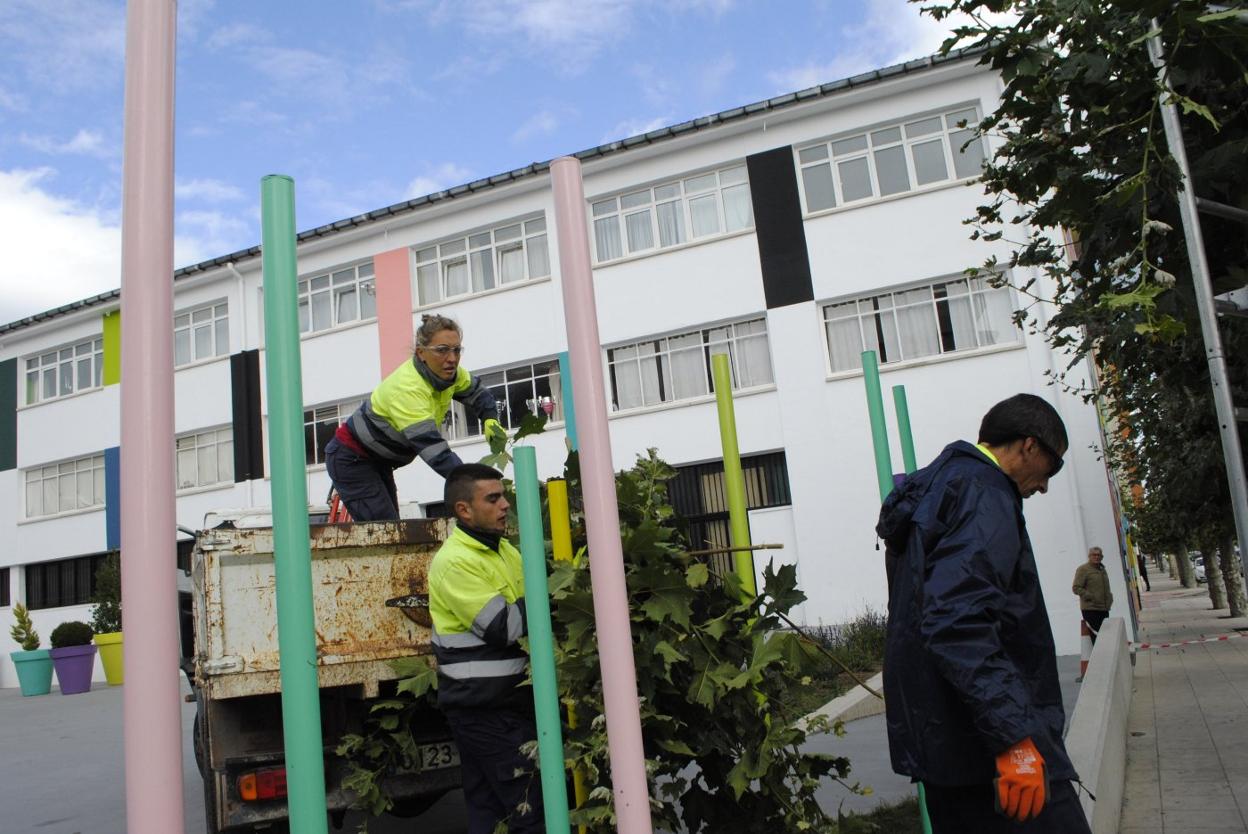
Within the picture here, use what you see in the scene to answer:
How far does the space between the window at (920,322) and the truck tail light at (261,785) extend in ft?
51.0

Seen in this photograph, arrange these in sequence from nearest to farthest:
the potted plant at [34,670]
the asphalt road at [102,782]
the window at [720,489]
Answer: the asphalt road at [102,782] < the window at [720,489] < the potted plant at [34,670]

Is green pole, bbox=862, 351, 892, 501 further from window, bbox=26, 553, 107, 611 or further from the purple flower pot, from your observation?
window, bbox=26, 553, 107, 611

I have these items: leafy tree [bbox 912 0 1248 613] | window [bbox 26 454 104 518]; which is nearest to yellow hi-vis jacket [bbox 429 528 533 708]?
leafy tree [bbox 912 0 1248 613]

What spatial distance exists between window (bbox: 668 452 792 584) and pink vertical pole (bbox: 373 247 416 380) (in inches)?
275

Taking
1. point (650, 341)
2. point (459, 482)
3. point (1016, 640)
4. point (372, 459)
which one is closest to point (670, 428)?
point (650, 341)

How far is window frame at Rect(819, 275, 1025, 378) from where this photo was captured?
1838 centimetres

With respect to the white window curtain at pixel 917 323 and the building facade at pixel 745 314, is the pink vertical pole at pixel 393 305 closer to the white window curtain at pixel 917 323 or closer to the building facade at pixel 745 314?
the building facade at pixel 745 314

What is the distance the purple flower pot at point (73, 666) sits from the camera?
68.9ft

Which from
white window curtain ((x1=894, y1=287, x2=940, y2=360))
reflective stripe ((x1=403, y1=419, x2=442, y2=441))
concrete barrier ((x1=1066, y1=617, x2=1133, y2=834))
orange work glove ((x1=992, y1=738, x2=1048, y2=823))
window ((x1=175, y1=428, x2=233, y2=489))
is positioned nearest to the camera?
orange work glove ((x1=992, y1=738, x2=1048, y2=823))

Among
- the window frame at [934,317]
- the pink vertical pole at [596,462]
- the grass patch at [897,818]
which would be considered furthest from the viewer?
the window frame at [934,317]

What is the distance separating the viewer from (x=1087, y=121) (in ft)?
13.8

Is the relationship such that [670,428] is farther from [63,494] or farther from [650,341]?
[63,494]

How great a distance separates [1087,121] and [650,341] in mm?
16804

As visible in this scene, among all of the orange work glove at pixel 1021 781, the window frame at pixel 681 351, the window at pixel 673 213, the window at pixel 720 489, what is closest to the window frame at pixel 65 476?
the window frame at pixel 681 351
